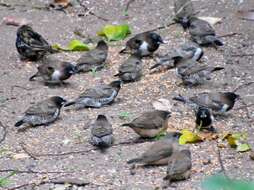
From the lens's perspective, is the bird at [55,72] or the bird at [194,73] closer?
the bird at [194,73]

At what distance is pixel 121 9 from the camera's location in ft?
34.9

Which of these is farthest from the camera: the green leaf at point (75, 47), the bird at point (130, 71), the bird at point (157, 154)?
the green leaf at point (75, 47)

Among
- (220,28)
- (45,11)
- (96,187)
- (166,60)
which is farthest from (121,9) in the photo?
(96,187)

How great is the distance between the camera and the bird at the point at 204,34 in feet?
28.5

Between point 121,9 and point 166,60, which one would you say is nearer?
point 166,60

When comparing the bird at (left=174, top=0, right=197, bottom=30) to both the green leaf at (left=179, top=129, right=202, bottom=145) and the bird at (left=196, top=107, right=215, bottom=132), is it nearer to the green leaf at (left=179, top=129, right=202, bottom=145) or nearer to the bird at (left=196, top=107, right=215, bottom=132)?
the bird at (left=196, top=107, right=215, bottom=132)

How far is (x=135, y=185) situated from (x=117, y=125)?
5.08 feet

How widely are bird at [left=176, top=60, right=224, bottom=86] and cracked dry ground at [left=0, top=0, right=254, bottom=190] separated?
123 millimetres

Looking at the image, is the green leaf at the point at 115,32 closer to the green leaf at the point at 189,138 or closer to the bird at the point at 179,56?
the bird at the point at 179,56

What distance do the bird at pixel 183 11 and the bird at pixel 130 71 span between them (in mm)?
1817

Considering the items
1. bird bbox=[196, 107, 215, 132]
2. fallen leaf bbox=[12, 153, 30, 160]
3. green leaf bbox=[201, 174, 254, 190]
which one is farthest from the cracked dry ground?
green leaf bbox=[201, 174, 254, 190]

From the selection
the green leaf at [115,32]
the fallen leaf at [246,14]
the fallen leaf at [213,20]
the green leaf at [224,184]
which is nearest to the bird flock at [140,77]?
the fallen leaf at [213,20]

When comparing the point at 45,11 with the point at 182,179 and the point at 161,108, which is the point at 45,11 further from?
the point at 182,179

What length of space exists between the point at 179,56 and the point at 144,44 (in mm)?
567
